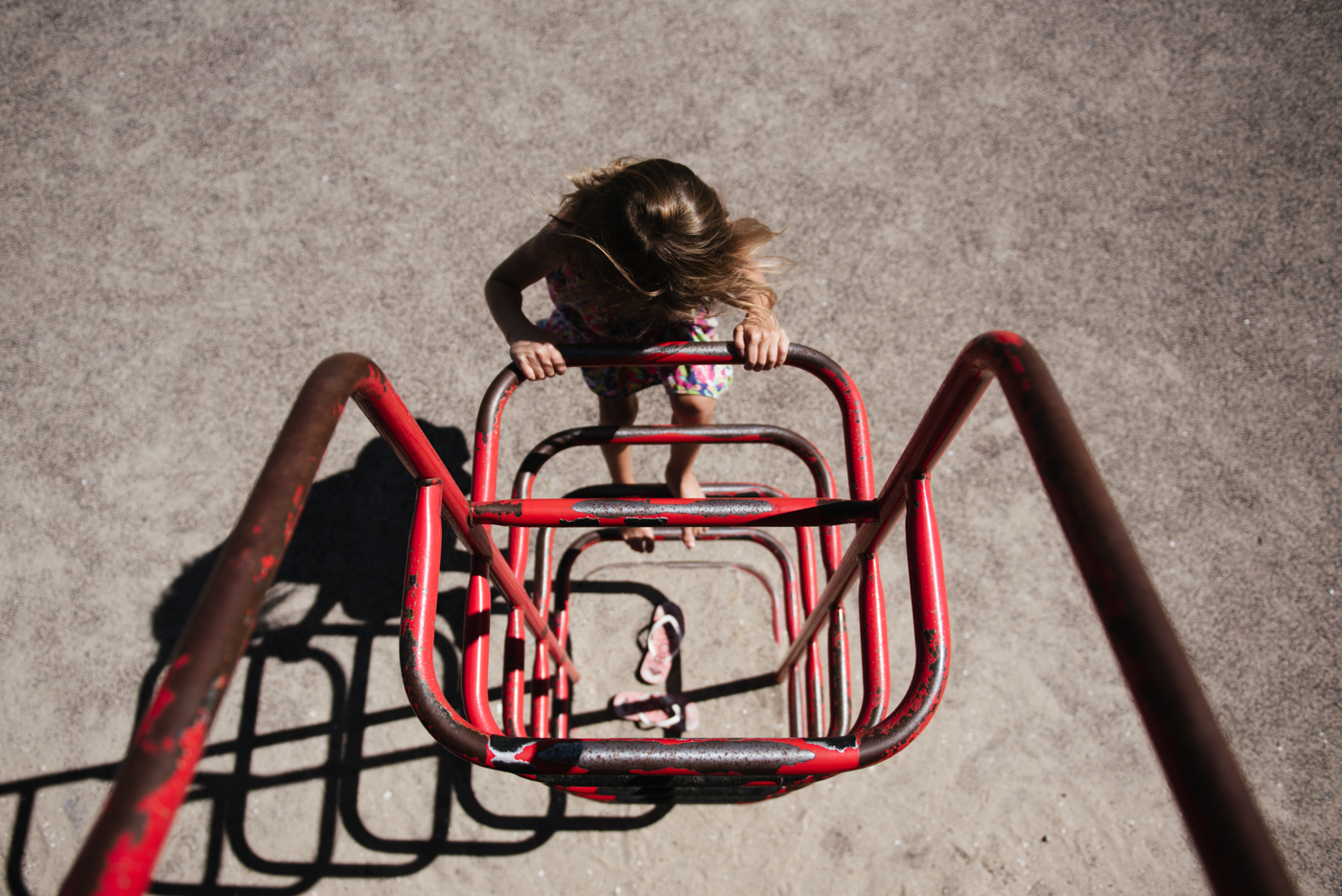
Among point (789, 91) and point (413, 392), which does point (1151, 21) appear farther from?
point (413, 392)

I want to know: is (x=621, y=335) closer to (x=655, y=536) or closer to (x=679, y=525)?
(x=655, y=536)

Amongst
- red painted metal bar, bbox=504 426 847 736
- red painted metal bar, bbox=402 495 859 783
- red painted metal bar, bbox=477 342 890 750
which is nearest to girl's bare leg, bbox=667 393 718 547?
red painted metal bar, bbox=504 426 847 736

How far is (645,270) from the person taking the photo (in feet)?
3.03

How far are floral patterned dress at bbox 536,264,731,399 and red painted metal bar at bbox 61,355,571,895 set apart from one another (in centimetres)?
59

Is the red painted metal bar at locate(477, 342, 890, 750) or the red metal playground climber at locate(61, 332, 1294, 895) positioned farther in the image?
the red painted metal bar at locate(477, 342, 890, 750)

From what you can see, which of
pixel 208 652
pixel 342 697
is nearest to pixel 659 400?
pixel 342 697

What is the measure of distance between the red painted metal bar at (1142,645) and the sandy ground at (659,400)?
1066 millimetres

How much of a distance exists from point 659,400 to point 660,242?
836 mm

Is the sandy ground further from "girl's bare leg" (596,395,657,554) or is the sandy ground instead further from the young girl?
the young girl

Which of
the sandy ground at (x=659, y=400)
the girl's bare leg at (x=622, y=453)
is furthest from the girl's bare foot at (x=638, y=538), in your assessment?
the sandy ground at (x=659, y=400)

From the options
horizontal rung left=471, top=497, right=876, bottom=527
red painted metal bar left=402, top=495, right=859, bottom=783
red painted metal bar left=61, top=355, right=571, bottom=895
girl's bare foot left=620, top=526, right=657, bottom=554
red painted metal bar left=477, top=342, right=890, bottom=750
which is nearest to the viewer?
red painted metal bar left=61, top=355, right=571, bottom=895

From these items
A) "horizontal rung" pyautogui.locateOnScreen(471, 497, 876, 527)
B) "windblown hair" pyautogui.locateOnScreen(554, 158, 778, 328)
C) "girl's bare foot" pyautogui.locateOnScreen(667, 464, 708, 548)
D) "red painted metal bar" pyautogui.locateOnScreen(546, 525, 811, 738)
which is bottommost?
"horizontal rung" pyautogui.locateOnScreen(471, 497, 876, 527)

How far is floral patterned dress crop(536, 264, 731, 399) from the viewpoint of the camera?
113 centimetres

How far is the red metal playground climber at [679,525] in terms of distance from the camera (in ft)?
1.03
